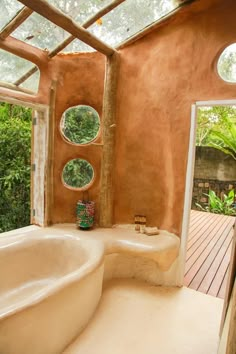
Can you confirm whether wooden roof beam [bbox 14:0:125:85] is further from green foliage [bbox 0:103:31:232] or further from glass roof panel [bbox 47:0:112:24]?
green foliage [bbox 0:103:31:232]

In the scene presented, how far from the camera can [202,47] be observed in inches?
92.7

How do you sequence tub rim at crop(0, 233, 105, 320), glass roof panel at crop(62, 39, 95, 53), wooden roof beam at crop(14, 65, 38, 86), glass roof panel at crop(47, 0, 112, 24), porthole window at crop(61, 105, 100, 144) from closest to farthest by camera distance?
tub rim at crop(0, 233, 105, 320)
glass roof panel at crop(47, 0, 112, 24)
wooden roof beam at crop(14, 65, 38, 86)
glass roof panel at crop(62, 39, 95, 53)
porthole window at crop(61, 105, 100, 144)

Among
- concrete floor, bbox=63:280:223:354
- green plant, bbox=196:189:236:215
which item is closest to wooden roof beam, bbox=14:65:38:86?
concrete floor, bbox=63:280:223:354

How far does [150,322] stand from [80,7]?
2.92m

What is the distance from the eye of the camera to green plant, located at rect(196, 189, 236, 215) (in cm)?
559

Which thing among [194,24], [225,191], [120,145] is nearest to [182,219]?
[120,145]

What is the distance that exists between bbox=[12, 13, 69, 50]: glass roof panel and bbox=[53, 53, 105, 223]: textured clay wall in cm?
27

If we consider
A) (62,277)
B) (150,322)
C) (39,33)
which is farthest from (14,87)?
(150,322)

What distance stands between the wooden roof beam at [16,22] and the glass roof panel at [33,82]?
0.53 meters

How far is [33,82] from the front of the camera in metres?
2.71

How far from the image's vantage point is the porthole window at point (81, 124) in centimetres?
297

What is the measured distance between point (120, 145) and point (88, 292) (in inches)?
66.2

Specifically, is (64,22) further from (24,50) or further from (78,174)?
(78,174)

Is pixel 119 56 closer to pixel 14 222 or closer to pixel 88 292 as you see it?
pixel 88 292
